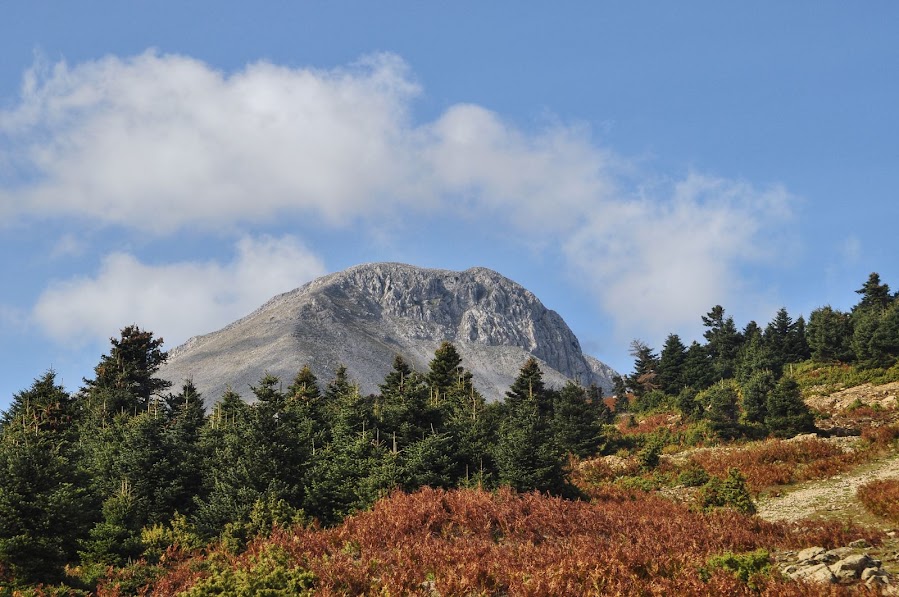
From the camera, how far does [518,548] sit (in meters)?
14.8

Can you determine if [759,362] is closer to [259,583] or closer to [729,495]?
[729,495]

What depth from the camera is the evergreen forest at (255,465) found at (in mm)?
16844

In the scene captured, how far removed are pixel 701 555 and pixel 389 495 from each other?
11.2 m

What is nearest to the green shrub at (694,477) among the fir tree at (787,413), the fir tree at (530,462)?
the fir tree at (530,462)

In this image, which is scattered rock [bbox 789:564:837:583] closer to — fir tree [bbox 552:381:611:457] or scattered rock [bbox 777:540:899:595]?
scattered rock [bbox 777:540:899:595]

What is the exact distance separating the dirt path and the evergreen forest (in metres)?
1.63

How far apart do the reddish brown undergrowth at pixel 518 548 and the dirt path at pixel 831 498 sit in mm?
3864

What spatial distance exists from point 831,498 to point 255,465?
22491 millimetres

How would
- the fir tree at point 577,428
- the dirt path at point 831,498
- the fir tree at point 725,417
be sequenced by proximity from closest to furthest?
1. the dirt path at point 831,498
2. the fir tree at point 725,417
3. the fir tree at point 577,428

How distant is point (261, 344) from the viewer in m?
179

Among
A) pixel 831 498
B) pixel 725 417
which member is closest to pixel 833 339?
pixel 725 417

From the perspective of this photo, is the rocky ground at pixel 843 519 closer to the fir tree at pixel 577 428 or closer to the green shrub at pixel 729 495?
the green shrub at pixel 729 495

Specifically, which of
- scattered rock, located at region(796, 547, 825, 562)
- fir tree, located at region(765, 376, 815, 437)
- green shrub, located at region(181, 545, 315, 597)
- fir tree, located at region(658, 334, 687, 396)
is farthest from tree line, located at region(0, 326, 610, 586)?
fir tree, located at region(658, 334, 687, 396)

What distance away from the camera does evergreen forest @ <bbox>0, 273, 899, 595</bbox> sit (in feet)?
55.3
